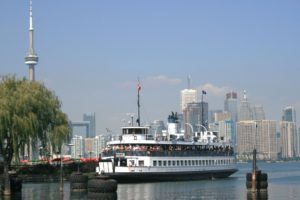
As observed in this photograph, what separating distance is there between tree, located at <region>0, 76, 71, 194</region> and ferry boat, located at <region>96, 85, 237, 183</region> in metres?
16.7

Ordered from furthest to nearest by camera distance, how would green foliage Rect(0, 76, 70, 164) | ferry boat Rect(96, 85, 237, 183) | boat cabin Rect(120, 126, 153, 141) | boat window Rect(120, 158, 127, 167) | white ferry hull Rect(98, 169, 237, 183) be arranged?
boat cabin Rect(120, 126, 153, 141)
ferry boat Rect(96, 85, 237, 183)
boat window Rect(120, 158, 127, 167)
white ferry hull Rect(98, 169, 237, 183)
green foliage Rect(0, 76, 70, 164)

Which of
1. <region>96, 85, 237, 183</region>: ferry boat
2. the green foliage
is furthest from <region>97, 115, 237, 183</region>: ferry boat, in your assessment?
the green foliage

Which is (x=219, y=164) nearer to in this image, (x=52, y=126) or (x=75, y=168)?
(x=75, y=168)

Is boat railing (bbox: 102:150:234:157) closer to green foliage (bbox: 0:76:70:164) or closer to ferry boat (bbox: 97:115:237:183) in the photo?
ferry boat (bbox: 97:115:237:183)

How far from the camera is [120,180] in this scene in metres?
75.4

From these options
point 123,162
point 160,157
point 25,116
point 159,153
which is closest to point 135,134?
point 159,153

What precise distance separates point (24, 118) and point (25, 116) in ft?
1.13

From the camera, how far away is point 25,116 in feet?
174

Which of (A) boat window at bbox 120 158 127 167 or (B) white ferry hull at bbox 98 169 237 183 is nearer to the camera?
(B) white ferry hull at bbox 98 169 237 183

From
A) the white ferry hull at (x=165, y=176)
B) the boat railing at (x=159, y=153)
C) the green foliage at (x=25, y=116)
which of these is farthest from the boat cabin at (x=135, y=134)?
the green foliage at (x=25, y=116)

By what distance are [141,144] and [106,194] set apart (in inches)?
1187

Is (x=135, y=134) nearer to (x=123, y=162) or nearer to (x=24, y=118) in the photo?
(x=123, y=162)

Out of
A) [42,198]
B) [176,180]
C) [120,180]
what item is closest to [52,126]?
[42,198]

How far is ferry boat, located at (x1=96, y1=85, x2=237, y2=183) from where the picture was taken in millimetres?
75750
